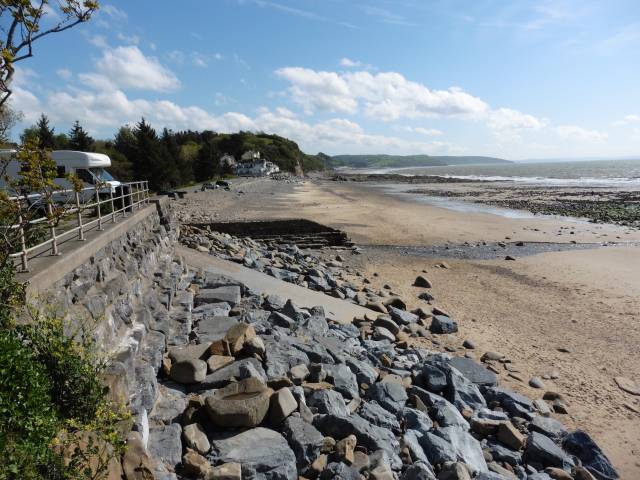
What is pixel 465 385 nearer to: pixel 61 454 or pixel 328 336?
pixel 328 336

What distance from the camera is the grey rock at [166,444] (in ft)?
14.2

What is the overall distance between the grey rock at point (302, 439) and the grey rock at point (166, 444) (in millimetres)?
1171

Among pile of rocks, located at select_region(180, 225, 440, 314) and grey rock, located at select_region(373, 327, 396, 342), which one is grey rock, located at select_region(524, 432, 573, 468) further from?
pile of rocks, located at select_region(180, 225, 440, 314)

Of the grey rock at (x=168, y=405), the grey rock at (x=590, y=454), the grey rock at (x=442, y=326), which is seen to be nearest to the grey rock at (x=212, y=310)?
the grey rock at (x=168, y=405)

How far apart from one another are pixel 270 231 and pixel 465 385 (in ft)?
53.0

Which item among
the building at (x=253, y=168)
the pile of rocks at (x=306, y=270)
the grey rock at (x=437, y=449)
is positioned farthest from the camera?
the building at (x=253, y=168)

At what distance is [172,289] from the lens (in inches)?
336

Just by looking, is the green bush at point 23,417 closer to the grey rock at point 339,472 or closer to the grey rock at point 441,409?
the grey rock at point 339,472

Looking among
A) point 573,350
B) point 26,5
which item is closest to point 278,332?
point 26,5

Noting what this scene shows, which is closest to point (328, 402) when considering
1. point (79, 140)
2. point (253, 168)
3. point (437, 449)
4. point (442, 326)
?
point (437, 449)

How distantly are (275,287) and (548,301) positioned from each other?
9036mm

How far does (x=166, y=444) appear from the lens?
14.6 ft

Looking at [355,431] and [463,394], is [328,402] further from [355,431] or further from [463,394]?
[463,394]

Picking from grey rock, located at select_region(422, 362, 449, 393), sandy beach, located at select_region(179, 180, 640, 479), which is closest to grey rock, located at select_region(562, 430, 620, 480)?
sandy beach, located at select_region(179, 180, 640, 479)
